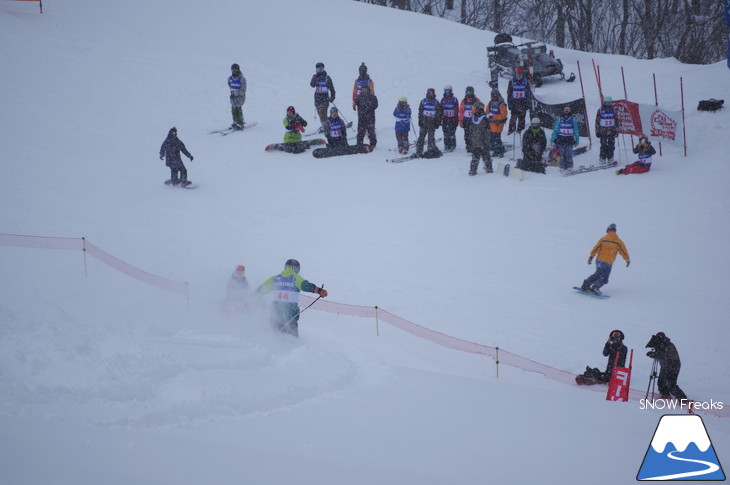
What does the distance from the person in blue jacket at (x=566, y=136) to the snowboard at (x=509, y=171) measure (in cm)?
107

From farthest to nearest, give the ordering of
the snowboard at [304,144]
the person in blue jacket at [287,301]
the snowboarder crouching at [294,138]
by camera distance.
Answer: the snowboard at [304,144] → the snowboarder crouching at [294,138] → the person in blue jacket at [287,301]

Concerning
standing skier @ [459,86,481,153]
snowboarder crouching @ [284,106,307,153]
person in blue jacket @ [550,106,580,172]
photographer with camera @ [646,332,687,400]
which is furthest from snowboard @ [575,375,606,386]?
snowboarder crouching @ [284,106,307,153]

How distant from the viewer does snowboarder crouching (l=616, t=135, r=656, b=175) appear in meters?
13.8

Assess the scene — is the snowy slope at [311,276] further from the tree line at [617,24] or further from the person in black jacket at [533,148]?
the tree line at [617,24]

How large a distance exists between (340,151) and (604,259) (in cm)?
751

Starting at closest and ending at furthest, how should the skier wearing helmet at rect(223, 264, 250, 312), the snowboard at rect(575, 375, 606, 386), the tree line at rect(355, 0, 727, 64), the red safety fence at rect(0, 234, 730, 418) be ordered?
1. the snowboard at rect(575, 375, 606, 386)
2. the red safety fence at rect(0, 234, 730, 418)
3. the skier wearing helmet at rect(223, 264, 250, 312)
4. the tree line at rect(355, 0, 727, 64)

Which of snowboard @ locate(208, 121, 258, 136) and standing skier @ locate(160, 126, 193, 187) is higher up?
Answer: snowboard @ locate(208, 121, 258, 136)

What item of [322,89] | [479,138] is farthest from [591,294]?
[322,89]

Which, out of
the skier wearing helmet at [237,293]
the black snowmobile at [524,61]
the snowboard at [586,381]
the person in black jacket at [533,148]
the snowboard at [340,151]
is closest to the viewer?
the snowboard at [586,381]

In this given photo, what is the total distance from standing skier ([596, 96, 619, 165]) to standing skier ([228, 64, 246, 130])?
8391mm

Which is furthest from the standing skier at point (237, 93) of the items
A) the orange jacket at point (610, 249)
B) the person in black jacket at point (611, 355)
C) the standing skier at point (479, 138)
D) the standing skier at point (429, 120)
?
the person in black jacket at point (611, 355)

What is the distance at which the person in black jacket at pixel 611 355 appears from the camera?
7829 mm

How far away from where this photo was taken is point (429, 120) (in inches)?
592

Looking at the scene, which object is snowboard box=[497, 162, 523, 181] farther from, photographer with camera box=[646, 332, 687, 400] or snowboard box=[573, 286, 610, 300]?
photographer with camera box=[646, 332, 687, 400]
